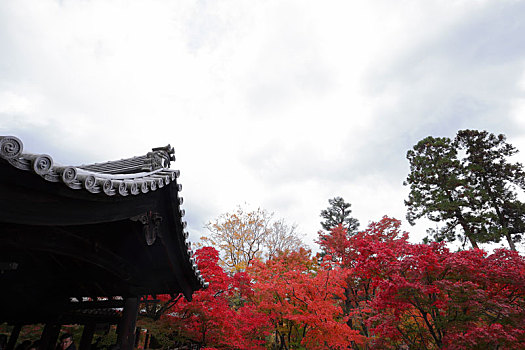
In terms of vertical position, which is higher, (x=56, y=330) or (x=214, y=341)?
(x=56, y=330)

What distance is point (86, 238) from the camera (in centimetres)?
361

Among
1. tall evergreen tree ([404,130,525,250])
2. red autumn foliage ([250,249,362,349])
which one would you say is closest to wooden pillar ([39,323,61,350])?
red autumn foliage ([250,249,362,349])

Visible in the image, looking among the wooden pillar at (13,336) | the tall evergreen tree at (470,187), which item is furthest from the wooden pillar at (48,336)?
the tall evergreen tree at (470,187)

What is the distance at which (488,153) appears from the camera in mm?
20391

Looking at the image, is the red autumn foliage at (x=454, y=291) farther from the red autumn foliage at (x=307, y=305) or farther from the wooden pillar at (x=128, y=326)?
the wooden pillar at (x=128, y=326)

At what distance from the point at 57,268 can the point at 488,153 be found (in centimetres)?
2556

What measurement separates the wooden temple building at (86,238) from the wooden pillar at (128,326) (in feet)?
0.06

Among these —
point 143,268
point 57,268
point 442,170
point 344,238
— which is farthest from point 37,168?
point 442,170

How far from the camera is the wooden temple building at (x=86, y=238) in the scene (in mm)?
1892

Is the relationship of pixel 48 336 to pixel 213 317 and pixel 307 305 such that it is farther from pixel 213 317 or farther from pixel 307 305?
pixel 307 305

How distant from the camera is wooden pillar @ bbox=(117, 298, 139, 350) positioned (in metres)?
5.20

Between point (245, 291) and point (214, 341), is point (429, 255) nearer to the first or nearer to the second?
point (245, 291)

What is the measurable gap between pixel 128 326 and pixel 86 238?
107 inches

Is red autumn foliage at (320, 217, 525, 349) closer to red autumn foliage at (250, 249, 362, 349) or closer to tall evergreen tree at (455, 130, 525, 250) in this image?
red autumn foliage at (250, 249, 362, 349)
